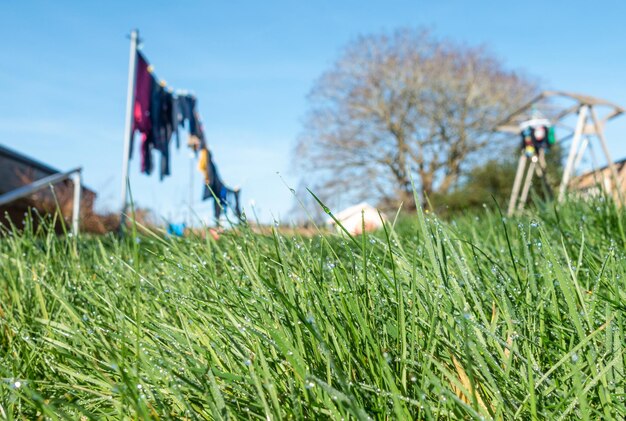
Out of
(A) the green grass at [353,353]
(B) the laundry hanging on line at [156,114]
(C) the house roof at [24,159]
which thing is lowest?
(A) the green grass at [353,353]

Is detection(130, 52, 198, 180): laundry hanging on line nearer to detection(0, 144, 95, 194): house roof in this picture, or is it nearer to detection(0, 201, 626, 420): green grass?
detection(0, 144, 95, 194): house roof

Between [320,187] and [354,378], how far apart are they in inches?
844

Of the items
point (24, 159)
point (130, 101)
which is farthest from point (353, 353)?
point (24, 159)

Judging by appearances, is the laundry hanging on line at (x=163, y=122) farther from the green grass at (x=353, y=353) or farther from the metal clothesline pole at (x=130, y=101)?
the green grass at (x=353, y=353)

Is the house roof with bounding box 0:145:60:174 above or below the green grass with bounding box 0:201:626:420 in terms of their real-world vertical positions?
above

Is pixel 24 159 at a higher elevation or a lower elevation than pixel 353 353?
higher

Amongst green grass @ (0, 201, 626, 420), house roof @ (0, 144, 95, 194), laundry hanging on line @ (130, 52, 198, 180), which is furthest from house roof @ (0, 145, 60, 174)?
green grass @ (0, 201, 626, 420)

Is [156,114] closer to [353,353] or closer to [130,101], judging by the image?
[130,101]

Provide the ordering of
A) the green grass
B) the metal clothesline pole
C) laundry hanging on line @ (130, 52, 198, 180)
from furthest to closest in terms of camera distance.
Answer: laundry hanging on line @ (130, 52, 198, 180) < the metal clothesline pole < the green grass

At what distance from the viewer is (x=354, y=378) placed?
3.10 feet

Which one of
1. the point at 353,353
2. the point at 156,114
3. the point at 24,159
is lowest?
the point at 353,353

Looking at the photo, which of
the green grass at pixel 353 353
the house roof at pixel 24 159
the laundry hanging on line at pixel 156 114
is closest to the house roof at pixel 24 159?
the house roof at pixel 24 159

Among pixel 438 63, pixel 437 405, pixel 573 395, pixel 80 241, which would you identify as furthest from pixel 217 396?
pixel 438 63

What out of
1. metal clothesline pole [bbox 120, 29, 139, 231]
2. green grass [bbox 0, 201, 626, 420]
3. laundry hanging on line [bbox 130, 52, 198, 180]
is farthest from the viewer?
laundry hanging on line [bbox 130, 52, 198, 180]
